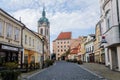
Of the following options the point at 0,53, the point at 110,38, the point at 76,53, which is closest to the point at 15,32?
the point at 0,53

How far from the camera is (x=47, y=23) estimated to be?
114812 millimetres

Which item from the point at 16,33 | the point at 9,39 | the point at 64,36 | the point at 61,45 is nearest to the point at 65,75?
the point at 9,39

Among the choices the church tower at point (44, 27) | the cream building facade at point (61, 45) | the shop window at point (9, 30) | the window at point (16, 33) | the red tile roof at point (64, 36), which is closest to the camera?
the shop window at point (9, 30)

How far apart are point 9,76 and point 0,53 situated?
398 inches

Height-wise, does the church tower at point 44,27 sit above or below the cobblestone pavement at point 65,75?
above

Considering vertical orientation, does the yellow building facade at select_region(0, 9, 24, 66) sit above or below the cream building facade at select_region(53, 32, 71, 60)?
below

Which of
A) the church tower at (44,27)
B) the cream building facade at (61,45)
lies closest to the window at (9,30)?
the church tower at (44,27)

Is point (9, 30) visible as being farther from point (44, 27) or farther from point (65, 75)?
point (44, 27)

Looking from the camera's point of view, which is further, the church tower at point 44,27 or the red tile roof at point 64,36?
the red tile roof at point 64,36

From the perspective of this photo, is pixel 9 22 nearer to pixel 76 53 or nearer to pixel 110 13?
pixel 110 13

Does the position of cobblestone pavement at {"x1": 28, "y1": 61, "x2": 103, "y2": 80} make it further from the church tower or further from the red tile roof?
the red tile roof

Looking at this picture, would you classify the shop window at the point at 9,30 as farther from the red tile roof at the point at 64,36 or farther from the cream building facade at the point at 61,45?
the red tile roof at the point at 64,36

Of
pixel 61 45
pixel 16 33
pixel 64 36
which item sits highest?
pixel 64 36

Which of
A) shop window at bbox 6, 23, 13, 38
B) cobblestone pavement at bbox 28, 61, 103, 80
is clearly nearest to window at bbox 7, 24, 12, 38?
shop window at bbox 6, 23, 13, 38
